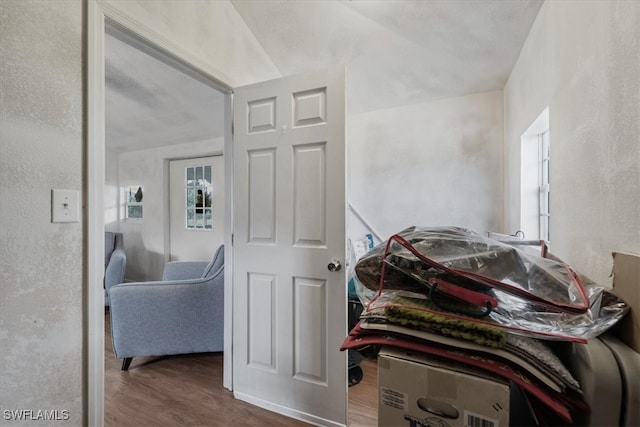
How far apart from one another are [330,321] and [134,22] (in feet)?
5.71

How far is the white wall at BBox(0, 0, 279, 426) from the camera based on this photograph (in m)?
0.90

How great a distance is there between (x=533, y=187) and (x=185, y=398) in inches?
111

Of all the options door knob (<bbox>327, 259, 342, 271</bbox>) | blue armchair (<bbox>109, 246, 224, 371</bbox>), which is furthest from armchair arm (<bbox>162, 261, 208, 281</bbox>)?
door knob (<bbox>327, 259, 342, 271</bbox>)

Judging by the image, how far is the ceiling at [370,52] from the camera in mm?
1838

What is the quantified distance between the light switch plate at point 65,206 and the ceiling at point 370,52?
1.67m

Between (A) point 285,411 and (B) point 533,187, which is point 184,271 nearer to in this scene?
(A) point 285,411

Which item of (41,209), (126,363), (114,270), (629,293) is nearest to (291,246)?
(41,209)

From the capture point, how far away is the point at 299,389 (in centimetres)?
160

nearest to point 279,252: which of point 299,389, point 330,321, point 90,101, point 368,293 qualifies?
point 330,321

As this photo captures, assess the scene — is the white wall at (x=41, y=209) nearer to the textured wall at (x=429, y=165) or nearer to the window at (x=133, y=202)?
the textured wall at (x=429, y=165)

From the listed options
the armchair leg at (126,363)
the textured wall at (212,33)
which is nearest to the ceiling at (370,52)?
the textured wall at (212,33)

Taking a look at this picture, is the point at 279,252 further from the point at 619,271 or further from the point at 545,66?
the point at 545,66

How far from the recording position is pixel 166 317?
2115 millimetres

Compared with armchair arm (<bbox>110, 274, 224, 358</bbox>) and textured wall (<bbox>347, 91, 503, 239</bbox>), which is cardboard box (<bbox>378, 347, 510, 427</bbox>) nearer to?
armchair arm (<bbox>110, 274, 224, 358</bbox>)
